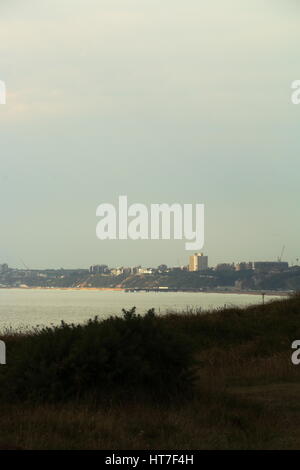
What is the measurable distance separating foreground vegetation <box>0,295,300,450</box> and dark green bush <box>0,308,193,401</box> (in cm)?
2

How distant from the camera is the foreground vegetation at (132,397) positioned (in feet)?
32.5

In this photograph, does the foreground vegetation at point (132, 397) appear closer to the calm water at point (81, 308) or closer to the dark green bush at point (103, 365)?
the dark green bush at point (103, 365)

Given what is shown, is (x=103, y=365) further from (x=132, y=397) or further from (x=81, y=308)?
(x=81, y=308)

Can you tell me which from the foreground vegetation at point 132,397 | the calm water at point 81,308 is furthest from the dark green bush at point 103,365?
the calm water at point 81,308

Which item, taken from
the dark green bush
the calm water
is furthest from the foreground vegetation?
the calm water

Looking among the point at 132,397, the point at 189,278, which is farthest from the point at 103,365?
the point at 189,278

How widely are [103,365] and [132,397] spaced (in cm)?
68

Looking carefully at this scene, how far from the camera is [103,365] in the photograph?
12.4 metres

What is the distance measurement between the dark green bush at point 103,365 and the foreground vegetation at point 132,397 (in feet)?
0.05

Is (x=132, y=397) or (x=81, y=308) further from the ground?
(x=132, y=397)

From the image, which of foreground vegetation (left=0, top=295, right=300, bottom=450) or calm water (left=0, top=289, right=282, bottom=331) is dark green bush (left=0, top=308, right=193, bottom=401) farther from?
calm water (left=0, top=289, right=282, bottom=331)

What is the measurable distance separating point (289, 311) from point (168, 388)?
15.2m
